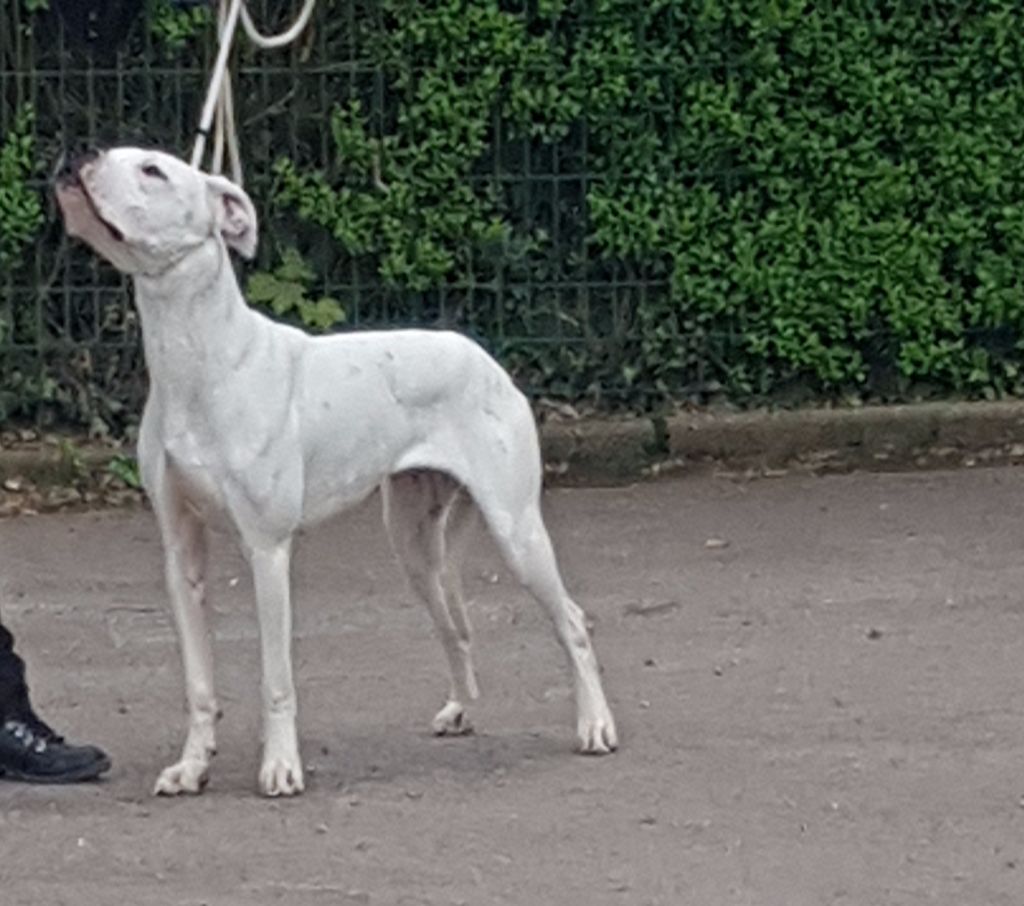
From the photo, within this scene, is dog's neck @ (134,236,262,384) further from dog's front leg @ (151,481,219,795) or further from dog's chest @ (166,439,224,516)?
dog's front leg @ (151,481,219,795)

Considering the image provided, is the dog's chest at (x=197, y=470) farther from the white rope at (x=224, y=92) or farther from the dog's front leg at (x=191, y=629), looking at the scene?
the white rope at (x=224, y=92)

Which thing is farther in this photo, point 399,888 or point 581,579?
point 581,579

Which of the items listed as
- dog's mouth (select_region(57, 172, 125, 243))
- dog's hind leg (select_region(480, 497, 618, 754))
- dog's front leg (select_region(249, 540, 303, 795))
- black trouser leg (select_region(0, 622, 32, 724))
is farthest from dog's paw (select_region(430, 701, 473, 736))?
dog's mouth (select_region(57, 172, 125, 243))

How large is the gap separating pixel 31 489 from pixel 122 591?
1384 millimetres

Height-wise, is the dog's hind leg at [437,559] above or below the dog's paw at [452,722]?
above

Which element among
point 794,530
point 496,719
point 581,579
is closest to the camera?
point 496,719

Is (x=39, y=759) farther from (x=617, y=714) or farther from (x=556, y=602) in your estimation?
(x=617, y=714)

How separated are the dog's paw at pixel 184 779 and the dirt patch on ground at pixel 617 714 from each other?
5 centimetres

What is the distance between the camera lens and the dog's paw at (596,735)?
25.2 ft

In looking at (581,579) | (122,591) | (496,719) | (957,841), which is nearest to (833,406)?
(581,579)

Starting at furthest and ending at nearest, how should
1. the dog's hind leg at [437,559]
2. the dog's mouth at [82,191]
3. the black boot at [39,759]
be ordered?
1. the dog's hind leg at [437,559]
2. the black boot at [39,759]
3. the dog's mouth at [82,191]

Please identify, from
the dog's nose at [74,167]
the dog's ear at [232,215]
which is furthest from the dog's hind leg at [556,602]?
the dog's nose at [74,167]

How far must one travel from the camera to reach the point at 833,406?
11.8m

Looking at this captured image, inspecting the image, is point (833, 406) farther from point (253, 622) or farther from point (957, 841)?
point (957, 841)
